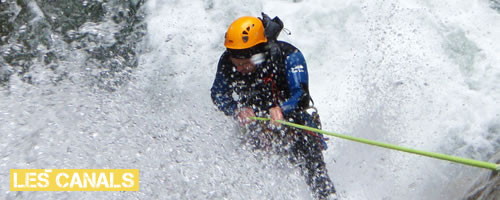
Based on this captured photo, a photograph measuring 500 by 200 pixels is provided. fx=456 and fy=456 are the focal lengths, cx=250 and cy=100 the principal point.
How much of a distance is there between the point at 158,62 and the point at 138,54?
1.24 feet

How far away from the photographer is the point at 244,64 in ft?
10.6

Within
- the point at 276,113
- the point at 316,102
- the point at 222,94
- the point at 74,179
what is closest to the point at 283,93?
the point at 276,113

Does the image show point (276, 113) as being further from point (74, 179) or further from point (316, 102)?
point (316, 102)

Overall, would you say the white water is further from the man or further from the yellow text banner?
the man

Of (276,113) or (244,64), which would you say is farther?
(244,64)

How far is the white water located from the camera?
330 centimetres

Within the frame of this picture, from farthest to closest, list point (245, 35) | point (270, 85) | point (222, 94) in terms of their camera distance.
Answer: point (222, 94), point (270, 85), point (245, 35)

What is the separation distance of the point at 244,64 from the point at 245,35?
205 millimetres

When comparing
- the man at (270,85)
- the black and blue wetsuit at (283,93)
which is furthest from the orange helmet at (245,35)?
the black and blue wetsuit at (283,93)

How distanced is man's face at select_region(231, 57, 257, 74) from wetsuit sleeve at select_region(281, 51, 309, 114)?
0.81ft

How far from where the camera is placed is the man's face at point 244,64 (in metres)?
3.21

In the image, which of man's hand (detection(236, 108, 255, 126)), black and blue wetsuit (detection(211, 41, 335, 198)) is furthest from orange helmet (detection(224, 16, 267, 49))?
man's hand (detection(236, 108, 255, 126))

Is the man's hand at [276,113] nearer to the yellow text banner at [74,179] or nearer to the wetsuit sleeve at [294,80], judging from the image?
the wetsuit sleeve at [294,80]

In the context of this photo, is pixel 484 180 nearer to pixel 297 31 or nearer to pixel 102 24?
pixel 297 31
